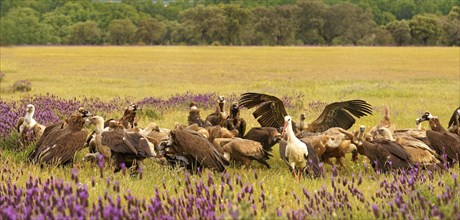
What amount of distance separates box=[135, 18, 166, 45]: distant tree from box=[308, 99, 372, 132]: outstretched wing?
5207 inches

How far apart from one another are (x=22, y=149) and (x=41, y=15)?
182062 millimetres

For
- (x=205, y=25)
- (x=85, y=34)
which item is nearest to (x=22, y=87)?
(x=205, y=25)

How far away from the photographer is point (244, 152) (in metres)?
8.55

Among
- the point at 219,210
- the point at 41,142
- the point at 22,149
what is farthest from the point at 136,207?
the point at 22,149

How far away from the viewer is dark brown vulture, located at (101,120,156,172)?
772cm

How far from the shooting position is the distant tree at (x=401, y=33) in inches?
5231

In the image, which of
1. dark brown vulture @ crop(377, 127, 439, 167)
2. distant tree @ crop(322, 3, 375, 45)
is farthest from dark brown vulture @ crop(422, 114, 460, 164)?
distant tree @ crop(322, 3, 375, 45)

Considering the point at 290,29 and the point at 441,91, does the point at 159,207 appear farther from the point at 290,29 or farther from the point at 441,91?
the point at 290,29

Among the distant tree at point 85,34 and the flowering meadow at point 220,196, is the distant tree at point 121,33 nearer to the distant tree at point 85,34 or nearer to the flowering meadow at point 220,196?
the distant tree at point 85,34

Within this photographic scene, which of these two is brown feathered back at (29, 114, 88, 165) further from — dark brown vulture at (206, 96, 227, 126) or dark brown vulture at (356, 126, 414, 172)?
dark brown vulture at (356, 126, 414, 172)

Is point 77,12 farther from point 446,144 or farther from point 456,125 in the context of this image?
point 446,144

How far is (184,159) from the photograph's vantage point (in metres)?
7.92

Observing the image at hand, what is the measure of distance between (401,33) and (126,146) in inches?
5220

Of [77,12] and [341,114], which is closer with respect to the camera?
[341,114]
